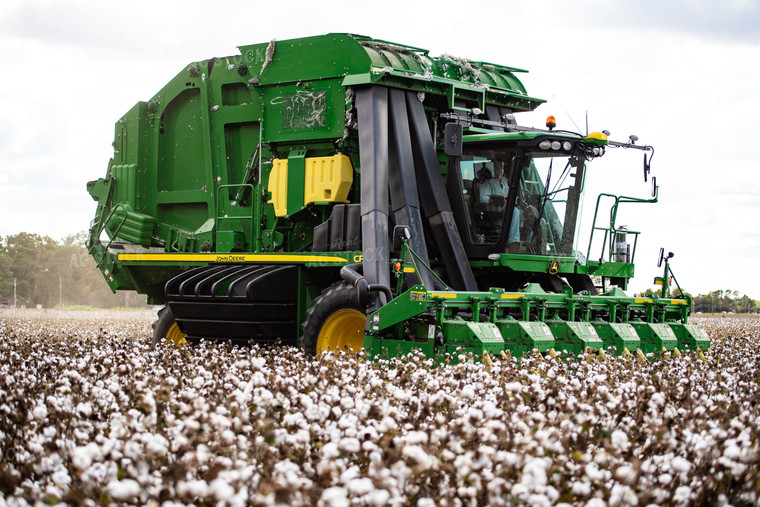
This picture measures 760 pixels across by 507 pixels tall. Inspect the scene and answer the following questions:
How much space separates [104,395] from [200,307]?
6.26 m

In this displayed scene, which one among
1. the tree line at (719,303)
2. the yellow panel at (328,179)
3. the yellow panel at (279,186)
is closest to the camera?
the yellow panel at (328,179)

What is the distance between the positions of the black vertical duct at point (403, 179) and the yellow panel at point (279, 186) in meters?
→ 1.82

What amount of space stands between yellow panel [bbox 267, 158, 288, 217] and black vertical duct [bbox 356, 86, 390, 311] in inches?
60.4

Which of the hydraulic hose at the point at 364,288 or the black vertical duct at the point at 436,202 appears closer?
the hydraulic hose at the point at 364,288

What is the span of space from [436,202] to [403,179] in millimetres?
597

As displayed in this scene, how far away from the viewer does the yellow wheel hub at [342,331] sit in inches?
450

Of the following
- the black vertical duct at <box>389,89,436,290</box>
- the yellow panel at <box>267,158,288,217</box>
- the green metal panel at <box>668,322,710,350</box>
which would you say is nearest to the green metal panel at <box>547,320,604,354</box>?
the black vertical duct at <box>389,89,436,290</box>

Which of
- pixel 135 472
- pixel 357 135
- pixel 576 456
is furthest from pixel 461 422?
pixel 357 135

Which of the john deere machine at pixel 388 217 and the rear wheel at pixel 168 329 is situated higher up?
the john deere machine at pixel 388 217

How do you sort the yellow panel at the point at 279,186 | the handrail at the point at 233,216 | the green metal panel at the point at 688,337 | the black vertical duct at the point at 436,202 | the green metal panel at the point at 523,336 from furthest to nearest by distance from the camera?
the handrail at the point at 233,216 < the yellow panel at the point at 279,186 < the green metal panel at the point at 688,337 < the black vertical duct at the point at 436,202 < the green metal panel at the point at 523,336

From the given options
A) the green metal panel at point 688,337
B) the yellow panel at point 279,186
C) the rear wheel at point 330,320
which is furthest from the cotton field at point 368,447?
the yellow panel at point 279,186

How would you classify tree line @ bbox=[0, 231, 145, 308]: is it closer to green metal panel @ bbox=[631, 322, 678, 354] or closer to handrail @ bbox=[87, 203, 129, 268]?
handrail @ bbox=[87, 203, 129, 268]

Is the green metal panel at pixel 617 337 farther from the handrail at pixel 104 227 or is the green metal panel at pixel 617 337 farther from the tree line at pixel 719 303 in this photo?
the tree line at pixel 719 303

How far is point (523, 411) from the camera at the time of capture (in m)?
5.86
